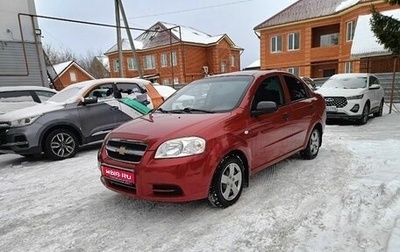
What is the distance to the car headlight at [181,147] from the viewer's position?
322 cm

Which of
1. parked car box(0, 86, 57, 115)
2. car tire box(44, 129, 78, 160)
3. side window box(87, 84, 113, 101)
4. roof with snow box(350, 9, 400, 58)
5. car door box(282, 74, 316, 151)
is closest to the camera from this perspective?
car door box(282, 74, 316, 151)

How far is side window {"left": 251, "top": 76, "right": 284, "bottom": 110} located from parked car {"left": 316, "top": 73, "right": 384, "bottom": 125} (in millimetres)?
5676

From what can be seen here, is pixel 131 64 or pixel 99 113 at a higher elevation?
pixel 131 64

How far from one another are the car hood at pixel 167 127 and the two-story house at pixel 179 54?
1231 inches

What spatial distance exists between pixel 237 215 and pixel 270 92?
6.31 ft

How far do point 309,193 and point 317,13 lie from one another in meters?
25.2

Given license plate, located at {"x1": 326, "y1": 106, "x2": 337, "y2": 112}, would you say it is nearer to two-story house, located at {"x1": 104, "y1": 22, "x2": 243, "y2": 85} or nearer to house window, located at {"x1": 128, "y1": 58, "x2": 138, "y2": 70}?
two-story house, located at {"x1": 104, "y1": 22, "x2": 243, "y2": 85}

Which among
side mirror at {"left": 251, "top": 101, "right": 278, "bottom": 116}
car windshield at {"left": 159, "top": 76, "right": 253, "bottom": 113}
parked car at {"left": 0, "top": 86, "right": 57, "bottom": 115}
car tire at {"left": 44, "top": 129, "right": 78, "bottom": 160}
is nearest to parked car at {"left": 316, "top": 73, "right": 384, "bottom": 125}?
car windshield at {"left": 159, "top": 76, "right": 253, "bottom": 113}

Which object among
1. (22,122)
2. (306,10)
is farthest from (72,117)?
(306,10)

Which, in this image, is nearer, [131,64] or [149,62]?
[149,62]

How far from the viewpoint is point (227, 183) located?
3.59 meters

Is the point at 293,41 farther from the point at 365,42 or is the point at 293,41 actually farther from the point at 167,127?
the point at 167,127

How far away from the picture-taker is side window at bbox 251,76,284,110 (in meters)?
4.21

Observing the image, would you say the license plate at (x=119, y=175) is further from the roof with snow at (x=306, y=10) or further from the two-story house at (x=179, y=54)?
the two-story house at (x=179, y=54)
